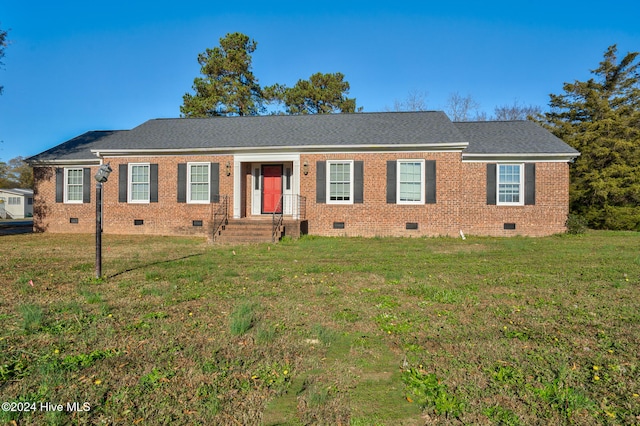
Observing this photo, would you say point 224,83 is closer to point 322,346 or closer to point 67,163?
point 67,163

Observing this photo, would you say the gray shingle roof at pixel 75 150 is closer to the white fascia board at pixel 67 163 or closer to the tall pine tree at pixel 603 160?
the white fascia board at pixel 67 163

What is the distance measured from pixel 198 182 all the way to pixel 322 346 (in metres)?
12.5

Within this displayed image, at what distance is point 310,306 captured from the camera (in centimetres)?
482

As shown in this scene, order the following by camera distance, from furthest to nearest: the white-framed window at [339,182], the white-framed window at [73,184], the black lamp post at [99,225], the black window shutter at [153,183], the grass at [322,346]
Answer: the white-framed window at [73,184]
the black window shutter at [153,183]
the white-framed window at [339,182]
the black lamp post at [99,225]
the grass at [322,346]

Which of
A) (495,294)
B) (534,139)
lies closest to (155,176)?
(495,294)

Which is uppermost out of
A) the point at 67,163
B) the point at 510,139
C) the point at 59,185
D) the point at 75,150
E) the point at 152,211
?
the point at 510,139

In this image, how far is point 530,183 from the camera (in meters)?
14.1

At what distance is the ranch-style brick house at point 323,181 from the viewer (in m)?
13.6

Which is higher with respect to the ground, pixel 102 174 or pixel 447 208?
pixel 102 174

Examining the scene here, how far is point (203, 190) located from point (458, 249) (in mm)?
9740

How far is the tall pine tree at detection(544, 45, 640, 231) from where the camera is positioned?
54.6 ft

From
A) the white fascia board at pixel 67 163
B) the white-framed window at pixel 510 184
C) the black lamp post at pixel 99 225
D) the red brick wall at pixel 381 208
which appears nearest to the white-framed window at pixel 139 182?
the white fascia board at pixel 67 163

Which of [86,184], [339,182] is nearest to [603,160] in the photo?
[339,182]

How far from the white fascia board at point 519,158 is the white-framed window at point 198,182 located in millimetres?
10103
